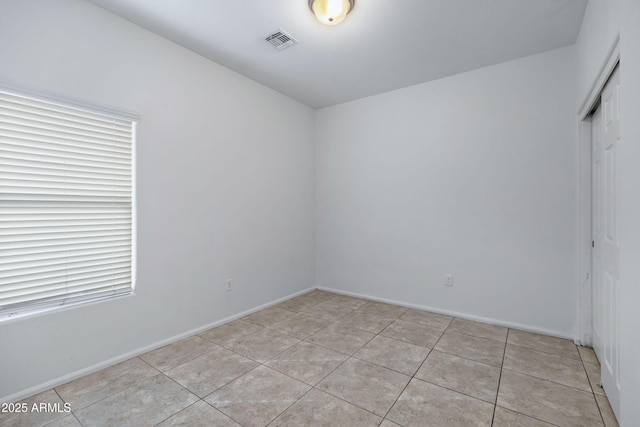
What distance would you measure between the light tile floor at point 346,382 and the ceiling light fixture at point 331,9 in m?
2.69

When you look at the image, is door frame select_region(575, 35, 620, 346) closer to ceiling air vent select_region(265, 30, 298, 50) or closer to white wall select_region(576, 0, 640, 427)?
white wall select_region(576, 0, 640, 427)

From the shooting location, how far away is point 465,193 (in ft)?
10.6

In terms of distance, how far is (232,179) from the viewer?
322 cm

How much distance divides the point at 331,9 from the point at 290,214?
2497mm

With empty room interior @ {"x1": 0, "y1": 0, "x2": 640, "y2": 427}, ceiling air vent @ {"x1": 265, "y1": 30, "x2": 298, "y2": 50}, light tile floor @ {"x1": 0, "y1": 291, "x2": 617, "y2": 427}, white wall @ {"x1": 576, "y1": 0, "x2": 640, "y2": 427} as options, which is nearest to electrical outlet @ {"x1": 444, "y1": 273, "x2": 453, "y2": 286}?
empty room interior @ {"x1": 0, "y1": 0, "x2": 640, "y2": 427}

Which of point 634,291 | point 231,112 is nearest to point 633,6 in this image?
point 634,291

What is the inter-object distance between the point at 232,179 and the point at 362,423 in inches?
101

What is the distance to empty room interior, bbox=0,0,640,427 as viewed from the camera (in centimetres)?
182

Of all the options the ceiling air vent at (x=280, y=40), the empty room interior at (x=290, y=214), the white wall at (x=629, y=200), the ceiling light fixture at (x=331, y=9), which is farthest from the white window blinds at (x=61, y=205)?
the white wall at (x=629, y=200)

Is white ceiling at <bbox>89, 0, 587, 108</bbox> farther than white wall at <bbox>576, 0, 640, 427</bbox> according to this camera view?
Yes

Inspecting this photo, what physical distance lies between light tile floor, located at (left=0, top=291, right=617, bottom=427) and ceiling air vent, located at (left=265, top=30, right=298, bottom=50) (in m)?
2.79

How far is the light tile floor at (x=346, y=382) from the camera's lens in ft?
5.59

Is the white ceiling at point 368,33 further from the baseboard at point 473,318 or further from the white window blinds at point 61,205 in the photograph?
the baseboard at point 473,318

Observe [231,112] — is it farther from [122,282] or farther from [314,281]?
[314,281]
